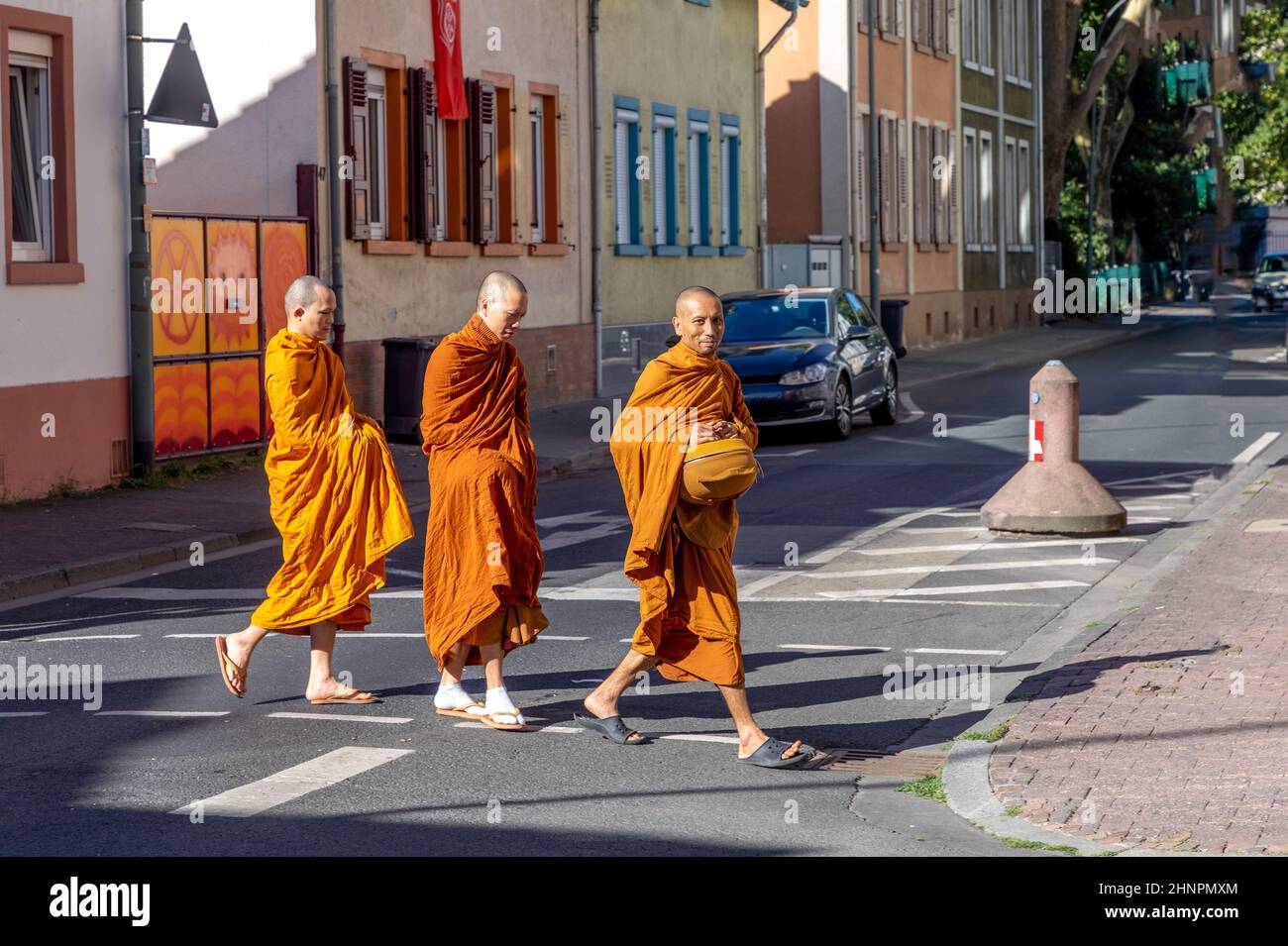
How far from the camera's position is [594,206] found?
2898 centimetres

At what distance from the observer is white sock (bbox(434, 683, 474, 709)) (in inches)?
353

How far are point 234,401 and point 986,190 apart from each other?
118 feet

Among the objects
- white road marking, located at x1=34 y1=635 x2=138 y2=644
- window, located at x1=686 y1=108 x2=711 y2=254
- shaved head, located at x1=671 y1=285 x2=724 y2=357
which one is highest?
window, located at x1=686 y1=108 x2=711 y2=254

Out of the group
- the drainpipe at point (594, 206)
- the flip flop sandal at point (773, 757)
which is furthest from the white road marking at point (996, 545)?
the drainpipe at point (594, 206)

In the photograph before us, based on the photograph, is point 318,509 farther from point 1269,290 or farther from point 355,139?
point 1269,290

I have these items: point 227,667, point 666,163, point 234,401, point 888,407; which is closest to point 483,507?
point 227,667

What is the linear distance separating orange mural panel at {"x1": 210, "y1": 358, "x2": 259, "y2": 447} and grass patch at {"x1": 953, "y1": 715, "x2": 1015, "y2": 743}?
43.9 feet

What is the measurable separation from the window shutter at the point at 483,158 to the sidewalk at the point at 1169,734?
52.1ft

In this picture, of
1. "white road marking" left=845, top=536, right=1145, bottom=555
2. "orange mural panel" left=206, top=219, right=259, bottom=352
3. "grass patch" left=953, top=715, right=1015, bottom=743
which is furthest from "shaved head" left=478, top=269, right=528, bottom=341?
"orange mural panel" left=206, top=219, right=259, bottom=352

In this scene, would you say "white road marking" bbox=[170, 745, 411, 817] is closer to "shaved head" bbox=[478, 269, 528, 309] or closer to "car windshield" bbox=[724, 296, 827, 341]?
"shaved head" bbox=[478, 269, 528, 309]

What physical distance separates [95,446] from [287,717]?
9.97m

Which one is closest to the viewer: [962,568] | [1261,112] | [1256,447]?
[962,568]
